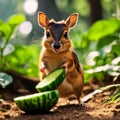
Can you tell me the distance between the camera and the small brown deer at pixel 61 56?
663 centimetres

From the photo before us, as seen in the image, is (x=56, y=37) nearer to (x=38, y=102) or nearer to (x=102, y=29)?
(x=38, y=102)

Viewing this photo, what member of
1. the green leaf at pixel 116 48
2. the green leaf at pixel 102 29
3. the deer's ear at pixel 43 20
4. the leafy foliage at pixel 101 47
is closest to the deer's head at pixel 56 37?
the deer's ear at pixel 43 20

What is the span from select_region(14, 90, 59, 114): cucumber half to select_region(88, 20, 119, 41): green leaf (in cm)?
374

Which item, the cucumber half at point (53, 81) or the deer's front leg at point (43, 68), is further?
the deer's front leg at point (43, 68)

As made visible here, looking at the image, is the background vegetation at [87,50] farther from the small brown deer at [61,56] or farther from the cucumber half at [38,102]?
the cucumber half at [38,102]

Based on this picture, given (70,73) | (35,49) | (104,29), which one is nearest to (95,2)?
(35,49)

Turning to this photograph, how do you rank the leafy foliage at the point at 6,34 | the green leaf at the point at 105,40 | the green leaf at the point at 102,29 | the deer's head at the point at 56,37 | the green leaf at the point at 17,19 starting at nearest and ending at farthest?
1. the deer's head at the point at 56,37
2. the leafy foliage at the point at 6,34
3. the green leaf at the point at 17,19
4. the green leaf at the point at 105,40
5. the green leaf at the point at 102,29

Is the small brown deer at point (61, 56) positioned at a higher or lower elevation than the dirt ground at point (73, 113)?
higher

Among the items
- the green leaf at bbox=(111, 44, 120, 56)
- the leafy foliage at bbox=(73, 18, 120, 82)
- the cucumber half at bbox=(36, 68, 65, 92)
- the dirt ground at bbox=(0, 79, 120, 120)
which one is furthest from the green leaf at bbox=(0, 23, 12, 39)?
the cucumber half at bbox=(36, 68, 65, 92)

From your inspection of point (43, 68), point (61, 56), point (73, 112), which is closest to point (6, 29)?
point (61, 56)

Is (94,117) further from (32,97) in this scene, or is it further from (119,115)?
(32,97)

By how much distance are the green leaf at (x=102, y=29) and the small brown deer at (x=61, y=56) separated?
8.75 ft

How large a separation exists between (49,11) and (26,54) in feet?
19.3

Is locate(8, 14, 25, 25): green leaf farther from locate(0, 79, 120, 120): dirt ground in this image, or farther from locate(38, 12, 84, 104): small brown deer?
locate(0, 79, 120, 120): dirt ground
